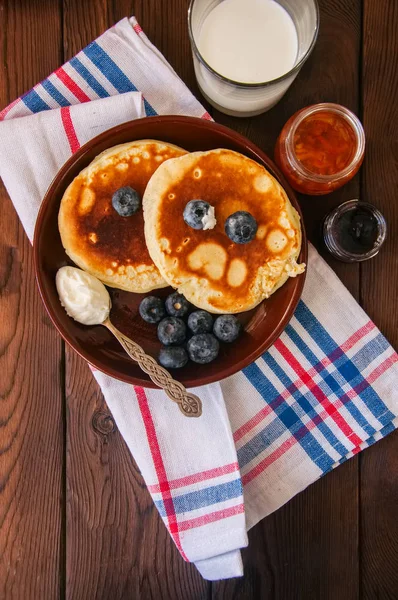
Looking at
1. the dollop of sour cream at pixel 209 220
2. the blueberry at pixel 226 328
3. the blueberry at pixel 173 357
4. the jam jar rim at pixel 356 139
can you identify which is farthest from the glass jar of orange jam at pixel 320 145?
the blueberry at pixel 173 357

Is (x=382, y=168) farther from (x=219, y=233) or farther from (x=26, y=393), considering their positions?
(x=26, y=393)

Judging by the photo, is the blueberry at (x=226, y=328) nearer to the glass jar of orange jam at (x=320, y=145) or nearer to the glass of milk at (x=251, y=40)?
the glass jar of orange jam at (x=320, y=145)

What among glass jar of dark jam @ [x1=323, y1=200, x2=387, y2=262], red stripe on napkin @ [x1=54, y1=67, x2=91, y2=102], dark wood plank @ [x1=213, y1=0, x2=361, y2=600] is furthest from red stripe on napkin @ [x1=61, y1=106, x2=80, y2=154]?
dark wood plank @ [x1=213, y1=0, x2=361, y2=600]

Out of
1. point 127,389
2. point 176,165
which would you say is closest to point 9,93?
point 176,165

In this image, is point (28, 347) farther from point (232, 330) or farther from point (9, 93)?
point (9, 93)

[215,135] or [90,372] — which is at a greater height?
[215,135]

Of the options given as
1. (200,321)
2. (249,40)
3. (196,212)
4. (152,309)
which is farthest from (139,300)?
(249,40)
